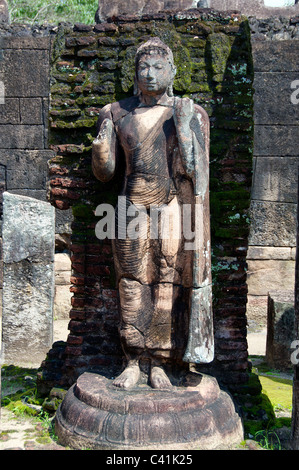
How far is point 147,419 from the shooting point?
11.3ft

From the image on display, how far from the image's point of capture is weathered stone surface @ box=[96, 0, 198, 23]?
772 centimetres

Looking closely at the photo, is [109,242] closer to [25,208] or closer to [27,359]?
[25,208]

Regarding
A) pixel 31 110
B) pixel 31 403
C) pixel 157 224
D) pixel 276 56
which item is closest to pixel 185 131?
pixel 157 224

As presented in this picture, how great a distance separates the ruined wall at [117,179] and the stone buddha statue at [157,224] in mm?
566

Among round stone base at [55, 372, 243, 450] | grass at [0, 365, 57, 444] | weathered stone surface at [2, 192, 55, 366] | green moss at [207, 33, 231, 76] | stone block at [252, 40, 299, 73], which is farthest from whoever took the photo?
stone block at [252, 40, 299, 73]

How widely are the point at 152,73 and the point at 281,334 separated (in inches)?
146

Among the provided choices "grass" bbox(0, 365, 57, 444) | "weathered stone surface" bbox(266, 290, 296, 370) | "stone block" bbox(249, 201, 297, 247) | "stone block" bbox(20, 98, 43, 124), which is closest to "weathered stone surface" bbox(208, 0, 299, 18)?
"stone block" bbox(249, 201, 297, 247)

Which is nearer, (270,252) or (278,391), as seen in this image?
(278,391)

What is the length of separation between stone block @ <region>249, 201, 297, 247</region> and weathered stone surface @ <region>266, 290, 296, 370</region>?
2.15m

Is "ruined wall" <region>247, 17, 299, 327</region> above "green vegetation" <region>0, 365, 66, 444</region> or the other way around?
above

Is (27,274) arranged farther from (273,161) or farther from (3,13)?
(3,13)

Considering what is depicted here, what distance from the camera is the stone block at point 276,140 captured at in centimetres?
822

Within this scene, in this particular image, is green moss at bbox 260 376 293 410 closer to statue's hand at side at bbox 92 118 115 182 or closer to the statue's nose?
statue's hand at side at bbox 92 118 115 182

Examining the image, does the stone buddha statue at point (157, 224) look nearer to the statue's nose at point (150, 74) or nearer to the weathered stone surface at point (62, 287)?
the statue's nose at point (150, 74)
